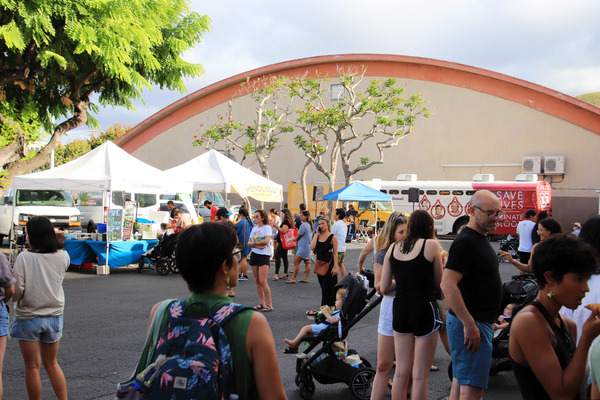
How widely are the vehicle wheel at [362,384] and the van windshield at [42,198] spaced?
17.4 meters

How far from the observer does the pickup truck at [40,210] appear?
1877cm

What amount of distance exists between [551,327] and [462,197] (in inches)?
1096

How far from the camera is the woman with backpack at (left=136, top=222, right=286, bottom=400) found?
2.01 metres

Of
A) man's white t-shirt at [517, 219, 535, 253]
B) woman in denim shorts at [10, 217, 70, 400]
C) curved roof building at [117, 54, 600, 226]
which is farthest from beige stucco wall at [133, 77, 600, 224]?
woman in denim shorts at [10, 217, 70, 400]

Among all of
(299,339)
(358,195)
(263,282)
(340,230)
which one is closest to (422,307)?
(299,339)

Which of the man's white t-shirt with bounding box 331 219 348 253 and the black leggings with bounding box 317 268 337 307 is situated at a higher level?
the man's white t-shirt with bounding box 331 219 348 253

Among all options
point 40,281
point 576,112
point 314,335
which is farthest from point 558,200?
point 40,281

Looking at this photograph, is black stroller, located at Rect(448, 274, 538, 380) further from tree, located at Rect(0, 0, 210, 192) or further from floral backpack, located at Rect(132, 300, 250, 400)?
tree, located at Rect(0, 0, 210, 192)

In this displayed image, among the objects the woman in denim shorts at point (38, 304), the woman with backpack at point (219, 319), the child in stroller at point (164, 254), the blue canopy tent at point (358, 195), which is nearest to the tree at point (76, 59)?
the child in stroller at point (164, 254)

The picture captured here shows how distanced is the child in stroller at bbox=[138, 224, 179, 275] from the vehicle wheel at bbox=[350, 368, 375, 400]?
9.54 meters

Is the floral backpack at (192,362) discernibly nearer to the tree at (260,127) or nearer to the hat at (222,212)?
the hat at (222,212)

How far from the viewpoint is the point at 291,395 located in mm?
5637

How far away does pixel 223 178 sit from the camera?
17.7 m

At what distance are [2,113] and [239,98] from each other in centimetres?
2597
